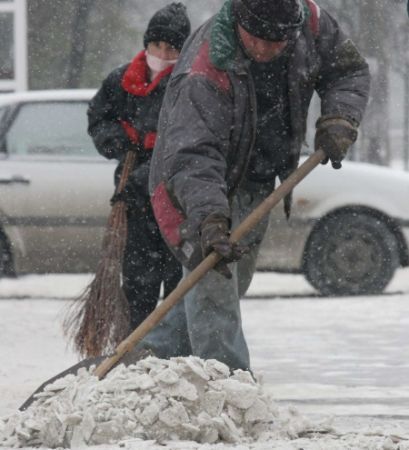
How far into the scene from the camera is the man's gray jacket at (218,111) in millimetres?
5945

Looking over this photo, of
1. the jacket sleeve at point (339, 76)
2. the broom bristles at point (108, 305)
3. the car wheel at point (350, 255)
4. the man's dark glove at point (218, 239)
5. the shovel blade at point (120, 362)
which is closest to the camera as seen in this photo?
the man's dark glove at point (218, 239)

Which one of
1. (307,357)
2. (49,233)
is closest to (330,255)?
(49,233)

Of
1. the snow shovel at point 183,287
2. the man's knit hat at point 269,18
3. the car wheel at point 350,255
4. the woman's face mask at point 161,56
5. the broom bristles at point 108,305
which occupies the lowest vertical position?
the car wheel at point 350,255

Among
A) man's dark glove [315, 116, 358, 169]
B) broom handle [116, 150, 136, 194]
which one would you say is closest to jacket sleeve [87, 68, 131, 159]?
broom handle [116, 150, 136, 194]

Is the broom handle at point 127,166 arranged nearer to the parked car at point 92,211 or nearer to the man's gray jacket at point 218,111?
the man's gray jacket at point 218,111

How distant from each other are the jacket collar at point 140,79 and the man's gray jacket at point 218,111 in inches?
72.2

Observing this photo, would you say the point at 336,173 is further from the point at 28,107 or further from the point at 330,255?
the point at 28,107

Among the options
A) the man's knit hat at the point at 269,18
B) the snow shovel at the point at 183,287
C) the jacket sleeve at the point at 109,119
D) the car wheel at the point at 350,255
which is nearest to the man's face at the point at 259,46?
the man's knit hat at the point at 269,18

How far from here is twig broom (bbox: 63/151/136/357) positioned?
8.26m

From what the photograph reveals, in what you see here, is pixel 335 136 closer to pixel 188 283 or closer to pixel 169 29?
pixel 188 283

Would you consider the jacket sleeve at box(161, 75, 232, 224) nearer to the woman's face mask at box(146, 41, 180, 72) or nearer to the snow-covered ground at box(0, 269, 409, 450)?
the snow-covered ground at box(0, 269, 409, 450)

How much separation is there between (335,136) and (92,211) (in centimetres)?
648

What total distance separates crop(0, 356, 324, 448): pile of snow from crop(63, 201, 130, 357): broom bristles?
7.79 ft

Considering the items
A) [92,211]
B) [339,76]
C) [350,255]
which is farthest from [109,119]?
[350,255]
